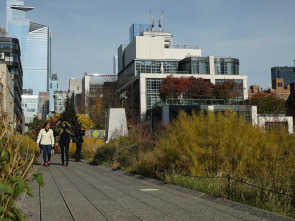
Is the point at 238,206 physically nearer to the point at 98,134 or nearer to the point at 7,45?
the point at 98,134

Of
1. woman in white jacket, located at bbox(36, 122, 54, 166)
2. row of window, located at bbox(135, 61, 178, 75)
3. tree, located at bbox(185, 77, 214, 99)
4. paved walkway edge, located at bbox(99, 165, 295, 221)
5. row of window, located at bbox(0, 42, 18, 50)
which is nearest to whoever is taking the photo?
paved walkway edge, located at bbox(99, 165, 295, 221)

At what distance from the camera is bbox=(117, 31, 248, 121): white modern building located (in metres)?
71.0

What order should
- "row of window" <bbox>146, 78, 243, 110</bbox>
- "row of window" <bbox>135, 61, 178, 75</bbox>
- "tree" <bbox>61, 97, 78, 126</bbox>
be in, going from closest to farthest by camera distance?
1. "tree" <bbox>61, 97, 78, 126</bbox>
2. "row of window" <bbox>146, 78, 243, 110</bbox>
3. "row of window" <bbox>135, 61, 178, 75</bbox>

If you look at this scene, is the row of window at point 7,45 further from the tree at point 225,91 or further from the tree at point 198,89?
the tree at point 225,91

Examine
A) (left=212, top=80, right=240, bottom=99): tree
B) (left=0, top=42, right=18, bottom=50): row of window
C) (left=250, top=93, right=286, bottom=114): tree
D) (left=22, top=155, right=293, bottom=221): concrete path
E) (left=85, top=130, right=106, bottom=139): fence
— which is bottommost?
(left=22, top=155, right=293, bottom=221): concrete path

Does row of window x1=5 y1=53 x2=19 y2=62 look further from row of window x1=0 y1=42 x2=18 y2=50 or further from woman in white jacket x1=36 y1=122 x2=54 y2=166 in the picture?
woman in white jacket x1=36 y1=122 x2=54 y2=166

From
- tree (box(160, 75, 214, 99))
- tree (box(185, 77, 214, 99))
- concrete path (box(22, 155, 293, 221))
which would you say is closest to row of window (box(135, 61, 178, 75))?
tree (box(160, 75, 214, 99))

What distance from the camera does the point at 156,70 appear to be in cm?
7694

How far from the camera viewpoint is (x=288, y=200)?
573cm

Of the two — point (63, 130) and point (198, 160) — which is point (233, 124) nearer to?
point (198, 160)

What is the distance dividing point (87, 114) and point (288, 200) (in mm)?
75172

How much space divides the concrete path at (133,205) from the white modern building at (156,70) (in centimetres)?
6100

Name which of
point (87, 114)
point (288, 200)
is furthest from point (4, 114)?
point (87, 114)

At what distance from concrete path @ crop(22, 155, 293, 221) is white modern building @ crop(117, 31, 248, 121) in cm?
6100
